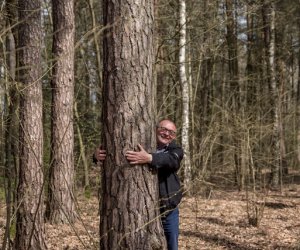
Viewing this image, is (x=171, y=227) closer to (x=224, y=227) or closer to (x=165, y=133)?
(x=165, y=133)

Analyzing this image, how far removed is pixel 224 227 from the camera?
8484 millimetres

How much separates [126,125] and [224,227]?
5520mm

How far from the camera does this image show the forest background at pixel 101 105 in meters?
3.72

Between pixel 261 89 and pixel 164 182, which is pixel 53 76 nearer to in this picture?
pixel 164 182

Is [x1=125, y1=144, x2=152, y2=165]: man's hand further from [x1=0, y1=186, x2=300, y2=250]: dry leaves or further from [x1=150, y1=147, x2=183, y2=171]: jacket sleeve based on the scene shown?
[x1=0, y1=186, x2=300, y2=250]: dry leaves

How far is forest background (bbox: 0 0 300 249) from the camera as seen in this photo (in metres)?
3.72

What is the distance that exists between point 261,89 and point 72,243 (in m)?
10.8

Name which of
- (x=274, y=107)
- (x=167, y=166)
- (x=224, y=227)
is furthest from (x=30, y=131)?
(x=274, y=107)

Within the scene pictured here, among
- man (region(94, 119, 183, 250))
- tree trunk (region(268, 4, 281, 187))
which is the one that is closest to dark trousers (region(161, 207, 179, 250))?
man (region(94, 119, 183, 250))

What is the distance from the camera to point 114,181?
138 inches

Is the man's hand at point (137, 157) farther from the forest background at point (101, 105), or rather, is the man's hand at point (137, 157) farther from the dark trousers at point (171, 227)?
the dark trousers at point (171, 227)

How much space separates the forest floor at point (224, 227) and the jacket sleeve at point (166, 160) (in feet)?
6.50

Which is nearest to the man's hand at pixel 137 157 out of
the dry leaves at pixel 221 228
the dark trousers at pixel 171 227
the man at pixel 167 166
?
the man at pixel 167 166

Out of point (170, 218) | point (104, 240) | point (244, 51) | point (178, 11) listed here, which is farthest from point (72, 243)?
point (244, 51)
